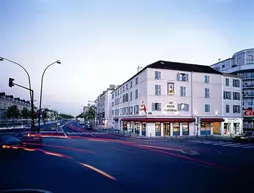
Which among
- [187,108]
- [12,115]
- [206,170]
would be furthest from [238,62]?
[12,115]

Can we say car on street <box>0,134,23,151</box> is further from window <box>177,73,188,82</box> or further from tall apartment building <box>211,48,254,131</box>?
tall apartment building <box>211,48,254,131</box>

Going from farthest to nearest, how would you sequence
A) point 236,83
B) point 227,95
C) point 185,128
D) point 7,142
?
1. point 236,83
2. point 227,95
3. point 185,128
4. point 7,142

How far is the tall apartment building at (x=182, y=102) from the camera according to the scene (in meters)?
33.6

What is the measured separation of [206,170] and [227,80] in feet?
115

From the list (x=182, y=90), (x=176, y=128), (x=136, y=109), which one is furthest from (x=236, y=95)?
(x=136, y=109)

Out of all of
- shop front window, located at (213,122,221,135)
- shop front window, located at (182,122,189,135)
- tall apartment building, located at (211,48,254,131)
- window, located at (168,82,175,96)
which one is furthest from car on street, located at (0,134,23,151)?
tall apartment building, located at (211,48,254,131)

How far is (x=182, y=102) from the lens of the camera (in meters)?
35.3

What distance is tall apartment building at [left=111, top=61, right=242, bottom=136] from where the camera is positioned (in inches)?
1321

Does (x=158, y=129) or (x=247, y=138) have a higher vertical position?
(x=158, y=129)

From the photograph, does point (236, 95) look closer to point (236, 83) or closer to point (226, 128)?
point (236, 83)

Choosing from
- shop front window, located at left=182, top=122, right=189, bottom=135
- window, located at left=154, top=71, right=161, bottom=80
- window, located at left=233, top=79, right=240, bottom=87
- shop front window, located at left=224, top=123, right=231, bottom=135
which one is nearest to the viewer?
window, located at left=154, top=71, right=161, bottom=80

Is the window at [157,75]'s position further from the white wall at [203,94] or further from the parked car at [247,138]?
the parked car at [247,138]

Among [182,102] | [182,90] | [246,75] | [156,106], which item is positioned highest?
[246,75]

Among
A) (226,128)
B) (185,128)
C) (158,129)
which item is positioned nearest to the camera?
(158,129)
